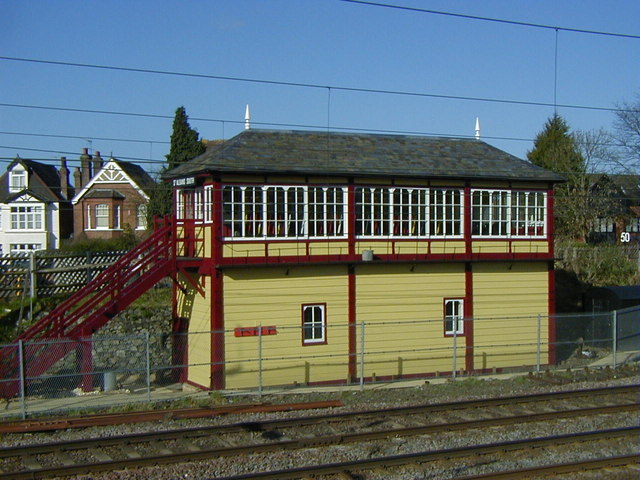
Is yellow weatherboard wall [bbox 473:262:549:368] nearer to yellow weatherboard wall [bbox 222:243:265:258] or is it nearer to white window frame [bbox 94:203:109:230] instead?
yellow weatherboard wall [bbox 222:243:265:258]

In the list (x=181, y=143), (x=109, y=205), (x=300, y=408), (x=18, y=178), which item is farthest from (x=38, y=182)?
(x=300, y=408)

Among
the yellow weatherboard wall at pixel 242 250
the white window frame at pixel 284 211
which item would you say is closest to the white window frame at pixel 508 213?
the white window frame at pixel 284 211

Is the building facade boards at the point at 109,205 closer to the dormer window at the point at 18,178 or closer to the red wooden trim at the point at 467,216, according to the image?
the dormer window at the point at 18,178

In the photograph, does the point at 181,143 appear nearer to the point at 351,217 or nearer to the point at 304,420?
the point at 351,217

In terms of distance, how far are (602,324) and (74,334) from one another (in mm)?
17085

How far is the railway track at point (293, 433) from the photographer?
1177 centimetres

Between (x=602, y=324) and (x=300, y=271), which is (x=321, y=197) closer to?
(x=300, y=271)

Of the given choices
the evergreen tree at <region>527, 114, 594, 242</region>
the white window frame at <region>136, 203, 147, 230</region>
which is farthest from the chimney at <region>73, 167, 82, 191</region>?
the evergreen tree at <region>527, 114, 594, 242</region>

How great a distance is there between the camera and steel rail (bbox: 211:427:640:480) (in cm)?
1060

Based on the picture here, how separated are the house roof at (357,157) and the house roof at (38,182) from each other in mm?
31535

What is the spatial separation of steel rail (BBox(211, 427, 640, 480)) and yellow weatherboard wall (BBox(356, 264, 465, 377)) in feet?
24.5

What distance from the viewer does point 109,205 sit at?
48.3 meters

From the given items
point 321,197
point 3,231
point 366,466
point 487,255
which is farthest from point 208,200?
point 3,231

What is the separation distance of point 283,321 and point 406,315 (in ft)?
12.0
